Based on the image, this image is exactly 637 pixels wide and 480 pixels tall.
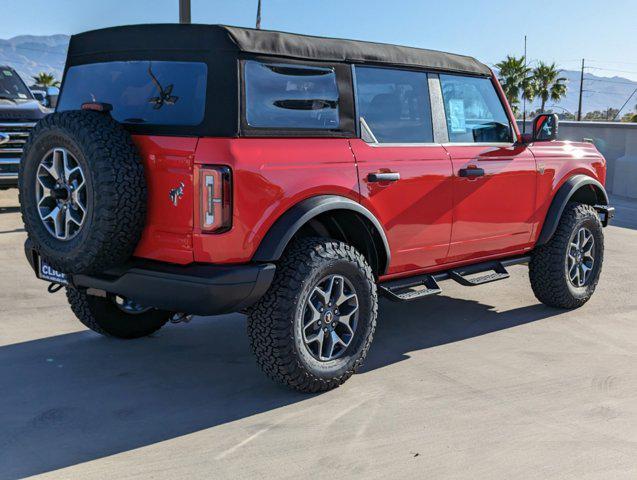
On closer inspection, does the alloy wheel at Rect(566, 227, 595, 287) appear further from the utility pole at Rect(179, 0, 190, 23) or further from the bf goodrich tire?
the utility pole at Rect(179, 0, 190, 23)

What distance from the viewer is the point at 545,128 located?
224 inches

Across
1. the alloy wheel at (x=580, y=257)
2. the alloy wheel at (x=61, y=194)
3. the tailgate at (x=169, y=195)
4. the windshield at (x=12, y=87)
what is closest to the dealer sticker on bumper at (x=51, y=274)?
the alloy wheel at (x=61, y=194)

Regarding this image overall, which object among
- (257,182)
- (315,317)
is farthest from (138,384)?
(257,182)

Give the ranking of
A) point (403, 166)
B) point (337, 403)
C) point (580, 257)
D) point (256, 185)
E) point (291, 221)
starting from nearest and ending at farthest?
point (256, 185) → point (291, 221) → point (337, 403) → point (403, 166) → point (580, 257)

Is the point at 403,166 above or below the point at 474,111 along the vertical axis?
below

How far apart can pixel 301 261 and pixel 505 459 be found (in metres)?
1.39

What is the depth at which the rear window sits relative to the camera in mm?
3967

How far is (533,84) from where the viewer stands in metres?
69.6

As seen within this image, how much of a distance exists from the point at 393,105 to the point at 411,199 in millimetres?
596

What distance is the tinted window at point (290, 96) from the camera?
401 centimetres

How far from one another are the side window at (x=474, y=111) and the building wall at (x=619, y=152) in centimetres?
992

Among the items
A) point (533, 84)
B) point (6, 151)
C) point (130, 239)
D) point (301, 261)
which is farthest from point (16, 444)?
point (533, 84)

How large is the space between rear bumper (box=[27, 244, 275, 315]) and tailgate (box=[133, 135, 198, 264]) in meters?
0.10

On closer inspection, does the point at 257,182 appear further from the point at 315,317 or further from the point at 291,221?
the point at 315,317
